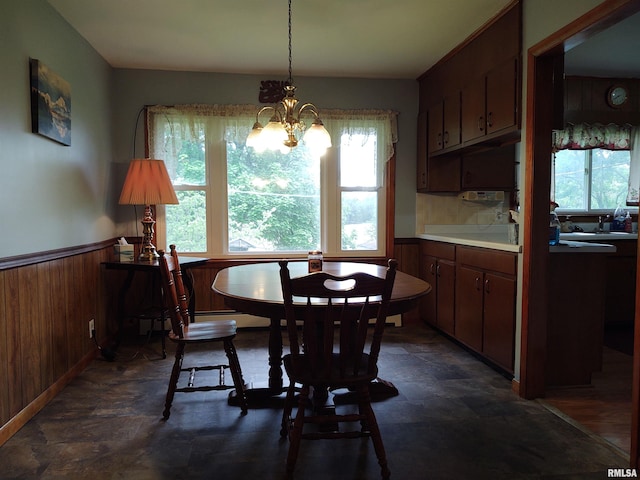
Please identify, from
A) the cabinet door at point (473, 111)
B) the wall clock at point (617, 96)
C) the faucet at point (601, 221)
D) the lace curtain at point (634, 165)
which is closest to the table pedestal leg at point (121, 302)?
the cabinet door at point (473, 111)

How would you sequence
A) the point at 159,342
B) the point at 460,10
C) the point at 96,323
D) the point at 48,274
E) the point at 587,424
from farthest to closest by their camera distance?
the point at 159,342 < the point at 96,323 < the point at 460,10 < the point at 48,274 < the point at 587,424

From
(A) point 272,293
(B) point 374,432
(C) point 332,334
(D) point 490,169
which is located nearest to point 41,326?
(A) point 272,293

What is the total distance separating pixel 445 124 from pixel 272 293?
7.72ft

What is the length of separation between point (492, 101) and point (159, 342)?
10.2ft

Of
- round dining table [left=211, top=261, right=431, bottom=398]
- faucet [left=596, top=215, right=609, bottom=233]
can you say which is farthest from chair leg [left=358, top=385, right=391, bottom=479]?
faucet [left=596, top=215, right=609, bottom=233]

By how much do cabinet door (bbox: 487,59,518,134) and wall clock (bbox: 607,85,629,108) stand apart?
190 cm

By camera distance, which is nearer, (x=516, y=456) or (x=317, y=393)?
(x=516, y=456)

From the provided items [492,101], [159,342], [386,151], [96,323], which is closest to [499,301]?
A: [492,101]

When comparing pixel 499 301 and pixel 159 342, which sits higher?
pixel 499 301

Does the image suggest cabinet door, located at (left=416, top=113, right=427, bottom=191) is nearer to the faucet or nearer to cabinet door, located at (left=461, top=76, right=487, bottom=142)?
cabinet door, located at (left=461, top=76, right=487, bottom=142)

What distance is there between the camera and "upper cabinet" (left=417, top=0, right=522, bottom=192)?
8.52 feet

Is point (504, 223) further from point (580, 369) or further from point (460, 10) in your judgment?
point (460, 10)

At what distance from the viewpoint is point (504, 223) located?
406 cm

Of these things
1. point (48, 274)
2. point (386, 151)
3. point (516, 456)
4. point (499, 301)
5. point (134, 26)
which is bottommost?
point (516, 456)
